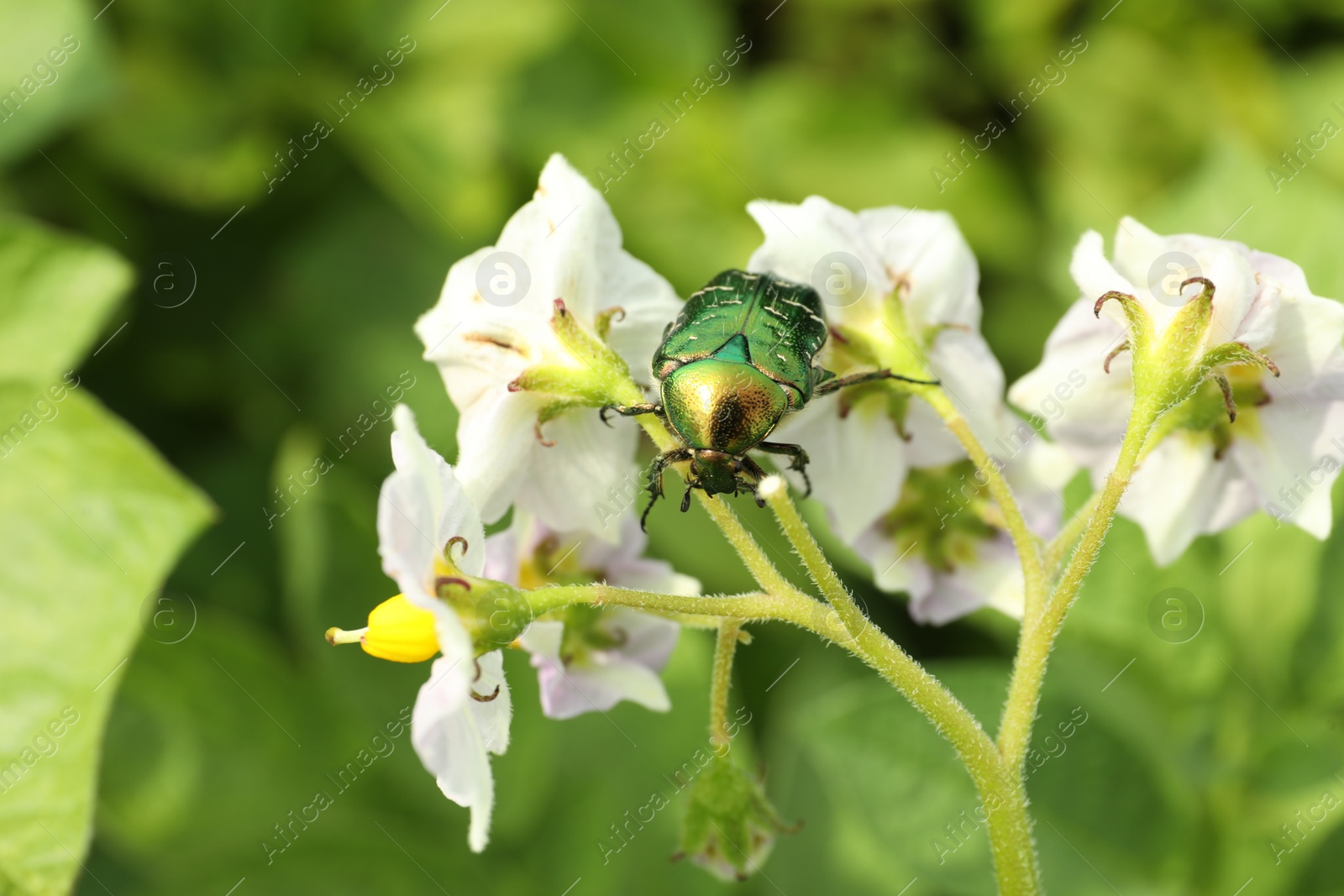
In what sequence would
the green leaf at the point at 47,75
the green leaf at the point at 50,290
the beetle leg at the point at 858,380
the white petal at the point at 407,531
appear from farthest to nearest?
the green leaf at the point at 47,75 < the green leaf at the point at 50,290 < the beetle leg at the point at 858,380 < the white petal at the point at 407,531

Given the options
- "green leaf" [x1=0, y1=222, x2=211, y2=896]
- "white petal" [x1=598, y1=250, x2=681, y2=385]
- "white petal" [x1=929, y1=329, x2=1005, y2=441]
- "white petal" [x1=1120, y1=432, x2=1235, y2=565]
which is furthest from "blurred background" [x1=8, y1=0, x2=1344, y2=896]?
"white petal" [x1=598, y1=250, x2=681, y2=385]

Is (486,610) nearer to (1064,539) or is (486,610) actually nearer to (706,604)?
(706,604)

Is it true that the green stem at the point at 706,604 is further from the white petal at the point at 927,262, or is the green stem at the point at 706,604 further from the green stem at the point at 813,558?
the white petal at the point at 927,262

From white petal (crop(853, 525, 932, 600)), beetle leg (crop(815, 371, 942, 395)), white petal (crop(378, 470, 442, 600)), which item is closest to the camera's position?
white petal (crop(378, 470, 442, 600))

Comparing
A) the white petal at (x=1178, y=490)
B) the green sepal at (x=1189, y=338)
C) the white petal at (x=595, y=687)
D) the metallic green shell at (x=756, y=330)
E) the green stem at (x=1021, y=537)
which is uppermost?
the metallic green shell at (x=756, y=330)

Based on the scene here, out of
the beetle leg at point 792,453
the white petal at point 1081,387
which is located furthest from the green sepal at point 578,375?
the white petal at point 1081,387

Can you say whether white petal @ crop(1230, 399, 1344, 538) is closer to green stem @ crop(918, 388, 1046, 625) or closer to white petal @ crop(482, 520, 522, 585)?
green stem @ crop(918, 388, 1046, 625)

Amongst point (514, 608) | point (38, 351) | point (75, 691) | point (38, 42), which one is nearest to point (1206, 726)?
point (514, 608)
